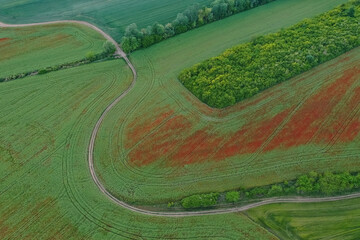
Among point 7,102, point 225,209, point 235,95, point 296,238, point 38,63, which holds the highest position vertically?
point 38,63

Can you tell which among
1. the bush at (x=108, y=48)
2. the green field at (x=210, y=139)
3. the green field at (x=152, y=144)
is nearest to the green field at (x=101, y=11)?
the bush at (x=108, y=48)

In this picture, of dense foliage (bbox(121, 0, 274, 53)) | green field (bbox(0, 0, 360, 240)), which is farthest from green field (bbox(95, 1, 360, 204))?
dense foliage (bbox(121, 0, 274, 53))

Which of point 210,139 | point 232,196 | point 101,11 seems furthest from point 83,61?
point 232,196

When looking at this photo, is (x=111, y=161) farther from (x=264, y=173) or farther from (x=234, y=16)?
(x=234, y=16)

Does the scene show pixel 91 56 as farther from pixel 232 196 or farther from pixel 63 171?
pixel 232 196

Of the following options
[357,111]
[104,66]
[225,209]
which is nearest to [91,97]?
[104,66]

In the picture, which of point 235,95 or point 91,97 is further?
point 91,97
